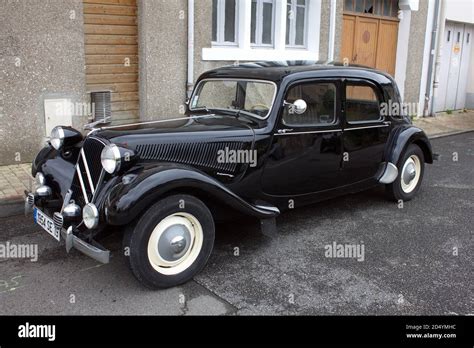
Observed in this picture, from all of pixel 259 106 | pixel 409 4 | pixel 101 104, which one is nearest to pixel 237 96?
pixel 259 106

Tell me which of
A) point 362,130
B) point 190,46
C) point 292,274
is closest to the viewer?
point 292,274

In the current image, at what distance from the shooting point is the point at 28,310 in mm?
3264

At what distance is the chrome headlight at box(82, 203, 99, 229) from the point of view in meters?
3.42

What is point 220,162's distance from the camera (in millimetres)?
4137

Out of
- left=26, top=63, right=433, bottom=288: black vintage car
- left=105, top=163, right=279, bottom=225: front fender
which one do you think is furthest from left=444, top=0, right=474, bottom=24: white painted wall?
left=105, top=163, right=279, bottom=225: front fender

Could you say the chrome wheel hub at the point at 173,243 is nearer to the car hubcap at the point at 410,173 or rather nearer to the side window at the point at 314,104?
the side window at the point at 314,104

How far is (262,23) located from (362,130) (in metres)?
4.77

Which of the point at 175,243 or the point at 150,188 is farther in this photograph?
the point at 175,243

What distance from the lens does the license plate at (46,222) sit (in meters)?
3.64

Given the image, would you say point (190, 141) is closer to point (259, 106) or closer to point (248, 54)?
point (259, 106)
